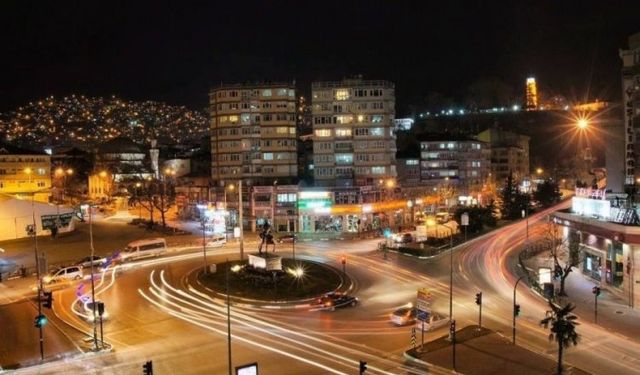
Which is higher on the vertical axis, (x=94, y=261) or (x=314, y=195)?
(x=314, y=195)

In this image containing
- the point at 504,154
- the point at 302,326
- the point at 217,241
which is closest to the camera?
the point at 302,326

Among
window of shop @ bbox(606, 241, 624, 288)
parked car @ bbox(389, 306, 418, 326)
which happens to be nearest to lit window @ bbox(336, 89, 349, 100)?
window of shop @ bbox(606, 241, 624, 288)

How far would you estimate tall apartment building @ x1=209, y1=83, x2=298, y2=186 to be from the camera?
3888 inches

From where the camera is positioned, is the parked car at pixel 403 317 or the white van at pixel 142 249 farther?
the white van at pixel 142 249

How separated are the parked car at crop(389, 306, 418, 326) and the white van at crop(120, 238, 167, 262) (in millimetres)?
35291

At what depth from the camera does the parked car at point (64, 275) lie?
5016cm

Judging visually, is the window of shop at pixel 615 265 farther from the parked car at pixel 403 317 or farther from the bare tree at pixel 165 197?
the bare tree at pixel 165 197

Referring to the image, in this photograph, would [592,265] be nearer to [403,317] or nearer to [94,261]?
[403,317]

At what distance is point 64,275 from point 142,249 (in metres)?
12.9

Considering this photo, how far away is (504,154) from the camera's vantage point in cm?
15838

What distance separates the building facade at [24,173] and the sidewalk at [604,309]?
311ft

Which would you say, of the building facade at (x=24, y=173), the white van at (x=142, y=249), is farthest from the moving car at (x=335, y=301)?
the building facade at (x=24, y=173)

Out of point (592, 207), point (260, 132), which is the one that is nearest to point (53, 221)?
point (260, 132)

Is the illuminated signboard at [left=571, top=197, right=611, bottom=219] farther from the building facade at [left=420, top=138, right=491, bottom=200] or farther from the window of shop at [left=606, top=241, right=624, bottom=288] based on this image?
the building facade at [left=420, top=138, right=491, bottom=200]
